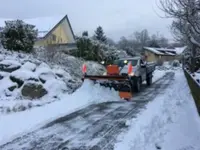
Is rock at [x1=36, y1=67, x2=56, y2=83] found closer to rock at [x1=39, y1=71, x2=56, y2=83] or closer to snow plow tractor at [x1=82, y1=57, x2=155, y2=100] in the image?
rock at [x1=39, y1=71, x2=56, y2=83]

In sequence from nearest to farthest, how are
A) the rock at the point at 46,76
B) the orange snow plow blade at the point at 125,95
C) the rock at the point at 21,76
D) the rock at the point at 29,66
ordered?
the rock at the point at 21,76
the orange snow plow blade at the point at 125,95
the rock at the point at 46,76
the rock at the point at 29,66

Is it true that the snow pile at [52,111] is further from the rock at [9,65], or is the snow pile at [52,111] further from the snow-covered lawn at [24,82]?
the rock at [9,65]

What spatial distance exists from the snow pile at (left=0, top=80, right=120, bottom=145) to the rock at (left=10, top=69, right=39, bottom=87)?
5.88 feet

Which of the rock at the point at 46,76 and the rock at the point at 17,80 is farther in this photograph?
the rock at the point at 46,76

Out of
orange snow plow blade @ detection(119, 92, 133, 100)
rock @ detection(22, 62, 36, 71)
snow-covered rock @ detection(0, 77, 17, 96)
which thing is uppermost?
rock @ detection(22, 62, 36, 71)

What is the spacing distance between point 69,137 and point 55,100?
5550 millimetres

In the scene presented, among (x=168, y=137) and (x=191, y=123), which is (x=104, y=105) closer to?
(x=191, y=123)

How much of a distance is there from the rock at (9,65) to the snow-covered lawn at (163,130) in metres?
6.79

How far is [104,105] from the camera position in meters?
13.0

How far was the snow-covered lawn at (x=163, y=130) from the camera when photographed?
7.10m

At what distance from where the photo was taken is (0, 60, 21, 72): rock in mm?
14857

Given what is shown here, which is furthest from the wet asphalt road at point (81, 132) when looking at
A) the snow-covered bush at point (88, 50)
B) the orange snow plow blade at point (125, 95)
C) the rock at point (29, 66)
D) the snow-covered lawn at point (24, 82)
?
the snow-covered bush at point (88, 50)

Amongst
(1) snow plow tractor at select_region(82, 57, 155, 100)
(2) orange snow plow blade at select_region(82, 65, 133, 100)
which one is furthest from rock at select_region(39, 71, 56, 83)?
(2) orange snow plow blade at select_region(82, 65, 133, 100)

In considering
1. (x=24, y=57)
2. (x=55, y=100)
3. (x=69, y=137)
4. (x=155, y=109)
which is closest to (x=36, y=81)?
(x=55, y=100)
